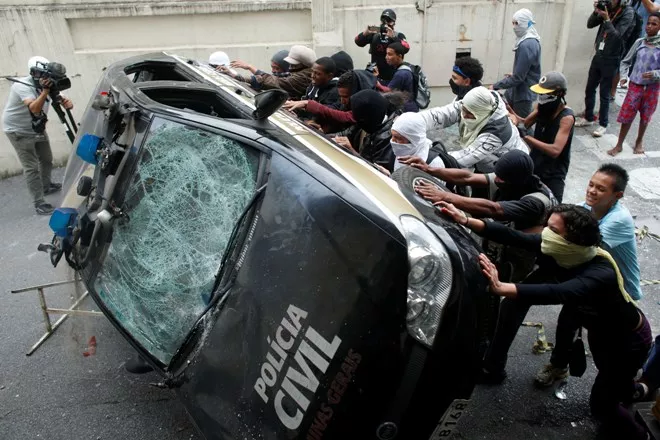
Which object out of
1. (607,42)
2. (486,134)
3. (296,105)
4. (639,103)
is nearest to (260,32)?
(296,105)

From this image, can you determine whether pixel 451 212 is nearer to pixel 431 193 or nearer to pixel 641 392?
pixel 431 193

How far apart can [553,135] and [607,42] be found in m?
3.43

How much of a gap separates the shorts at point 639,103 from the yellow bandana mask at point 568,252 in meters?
4.27

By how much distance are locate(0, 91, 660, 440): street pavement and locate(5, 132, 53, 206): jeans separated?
5.93 ft

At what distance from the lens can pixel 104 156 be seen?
8.73ft

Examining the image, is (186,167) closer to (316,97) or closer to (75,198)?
(75,198)

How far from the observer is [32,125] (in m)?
5.59

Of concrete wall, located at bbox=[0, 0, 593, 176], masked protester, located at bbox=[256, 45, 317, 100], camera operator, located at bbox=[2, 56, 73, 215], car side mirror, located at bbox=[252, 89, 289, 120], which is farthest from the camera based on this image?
concrete wall, located at bbox=[0, 0, 593, 176]

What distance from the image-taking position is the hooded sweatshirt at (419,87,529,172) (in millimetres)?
3553

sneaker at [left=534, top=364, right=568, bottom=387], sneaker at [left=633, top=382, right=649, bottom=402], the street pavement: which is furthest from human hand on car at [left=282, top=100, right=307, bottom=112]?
sneaker at [left=633, top=382, right=649, bottom=402]

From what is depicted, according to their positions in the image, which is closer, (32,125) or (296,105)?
(296,105)

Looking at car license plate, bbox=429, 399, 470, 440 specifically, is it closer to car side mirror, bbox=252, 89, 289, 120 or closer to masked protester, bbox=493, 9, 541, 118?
car side mirror, bbox=252, 89, 289, 120

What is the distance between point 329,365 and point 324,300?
0.22m

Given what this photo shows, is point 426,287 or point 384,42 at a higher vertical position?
point 384,42
